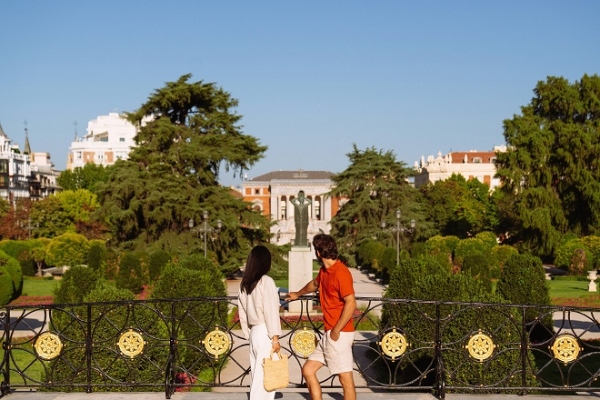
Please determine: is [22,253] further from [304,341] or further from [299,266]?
[304,341]

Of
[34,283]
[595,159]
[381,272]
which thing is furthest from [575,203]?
[34,283]

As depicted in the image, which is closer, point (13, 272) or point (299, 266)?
point (299, 266)

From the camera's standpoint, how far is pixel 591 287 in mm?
29844

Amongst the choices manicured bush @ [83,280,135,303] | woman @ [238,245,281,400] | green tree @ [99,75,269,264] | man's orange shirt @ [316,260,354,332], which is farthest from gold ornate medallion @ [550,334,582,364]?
green tree @ [99,75,269,264]

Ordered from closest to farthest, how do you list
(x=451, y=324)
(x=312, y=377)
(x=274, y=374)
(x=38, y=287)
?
(x=274, y=374) < (x=312, y=377) < (x=451, y=324) < (x=38, y=287)

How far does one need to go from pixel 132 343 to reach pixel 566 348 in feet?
15.0

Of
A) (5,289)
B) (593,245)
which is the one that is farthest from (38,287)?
(593,245)

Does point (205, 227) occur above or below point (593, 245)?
above

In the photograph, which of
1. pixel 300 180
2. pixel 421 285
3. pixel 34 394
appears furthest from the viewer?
pixel 300 180

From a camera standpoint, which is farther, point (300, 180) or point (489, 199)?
point (300, 180)

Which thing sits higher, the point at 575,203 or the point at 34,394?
the point at 575,203

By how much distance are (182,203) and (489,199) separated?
3557cm

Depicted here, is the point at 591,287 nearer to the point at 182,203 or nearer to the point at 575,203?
the point at 575,203

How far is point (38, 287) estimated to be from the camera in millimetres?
33469
